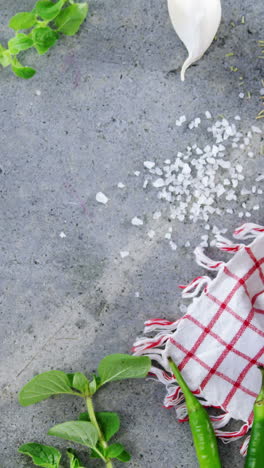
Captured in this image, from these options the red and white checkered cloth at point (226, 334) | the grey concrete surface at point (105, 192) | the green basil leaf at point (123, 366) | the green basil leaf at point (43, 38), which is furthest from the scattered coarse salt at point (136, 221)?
the green basil leaf at point (43, 38)

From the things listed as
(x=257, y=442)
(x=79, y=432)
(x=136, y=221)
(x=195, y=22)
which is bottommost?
(x=257, y=442)

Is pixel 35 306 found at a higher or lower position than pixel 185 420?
higher

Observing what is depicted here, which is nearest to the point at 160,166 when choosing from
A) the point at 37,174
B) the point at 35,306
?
the point at 37,174

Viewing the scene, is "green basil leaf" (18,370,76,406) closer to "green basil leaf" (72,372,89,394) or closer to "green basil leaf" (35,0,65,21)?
"green basil leaf" (72,372,89,394)

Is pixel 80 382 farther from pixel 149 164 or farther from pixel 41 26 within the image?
pixel 41 26

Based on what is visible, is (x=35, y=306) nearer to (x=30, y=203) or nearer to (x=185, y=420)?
(x=30, y=203)

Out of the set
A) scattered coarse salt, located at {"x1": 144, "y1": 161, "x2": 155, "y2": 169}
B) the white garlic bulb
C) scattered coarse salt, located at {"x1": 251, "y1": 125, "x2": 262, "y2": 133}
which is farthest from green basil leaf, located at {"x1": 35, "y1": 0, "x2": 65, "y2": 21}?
scattered coarse salt, located at {"x1": 251, "y1": 125, "x2": 262, "y2": 133}

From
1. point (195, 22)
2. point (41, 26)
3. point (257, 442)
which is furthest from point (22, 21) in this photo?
point (257, 442)
